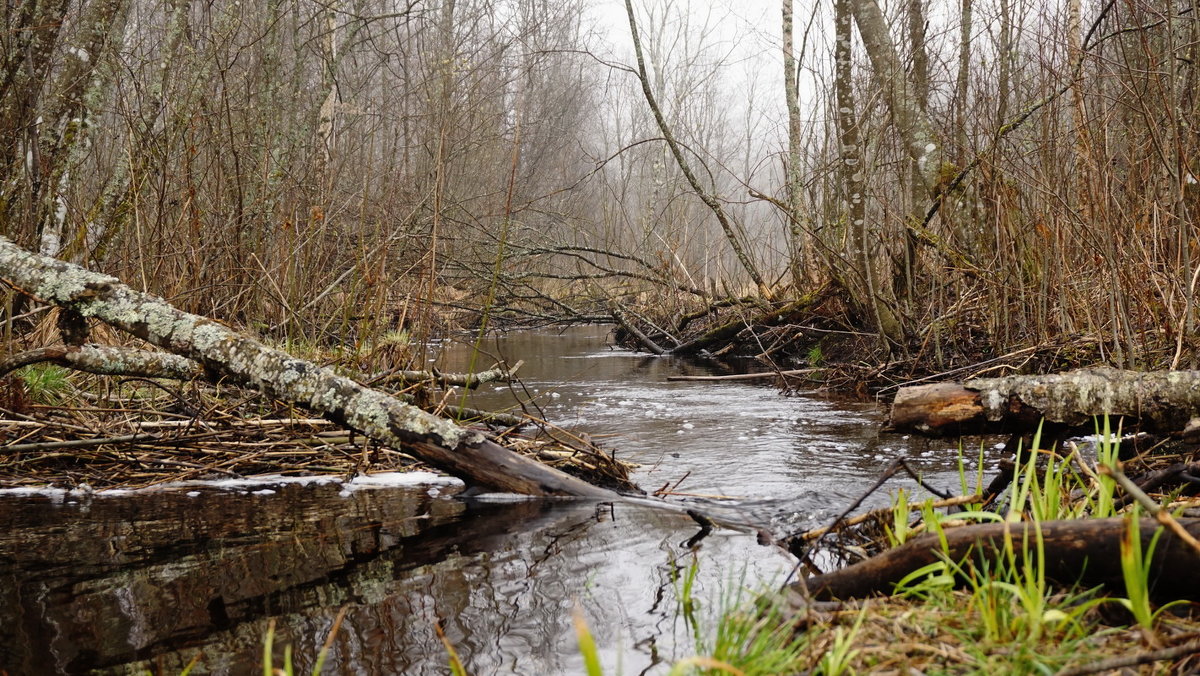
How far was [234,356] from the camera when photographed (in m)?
3.46

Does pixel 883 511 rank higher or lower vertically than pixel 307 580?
higher

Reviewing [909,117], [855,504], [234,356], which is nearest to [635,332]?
[909,117]

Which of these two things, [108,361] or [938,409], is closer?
[938,409]

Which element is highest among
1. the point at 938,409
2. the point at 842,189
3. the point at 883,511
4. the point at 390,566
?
the point at 842,189

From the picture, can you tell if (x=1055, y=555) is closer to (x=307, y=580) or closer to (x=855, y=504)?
(x=855, y=504)

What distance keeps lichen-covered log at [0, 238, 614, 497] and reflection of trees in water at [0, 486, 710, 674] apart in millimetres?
425

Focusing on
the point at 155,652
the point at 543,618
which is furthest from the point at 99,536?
the point at 543,618

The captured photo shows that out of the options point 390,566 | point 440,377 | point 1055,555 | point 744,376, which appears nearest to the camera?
point 1055,555

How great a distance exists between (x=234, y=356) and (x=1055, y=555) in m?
2.93

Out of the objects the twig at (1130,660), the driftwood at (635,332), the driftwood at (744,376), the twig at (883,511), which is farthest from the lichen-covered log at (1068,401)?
the driftwood at (635,332)

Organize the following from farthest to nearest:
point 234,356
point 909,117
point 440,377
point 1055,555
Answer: point 909,117
point 440,377
point 234,356
point 1055,555

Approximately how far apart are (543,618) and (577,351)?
33.7 feet

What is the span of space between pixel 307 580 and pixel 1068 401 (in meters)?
2.85

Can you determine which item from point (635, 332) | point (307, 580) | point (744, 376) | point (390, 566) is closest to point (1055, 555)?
point (390, 566)
